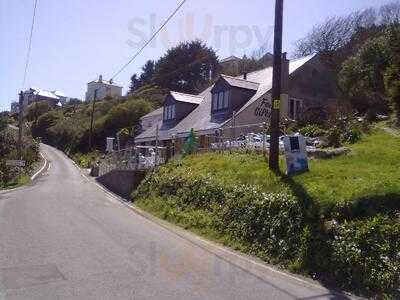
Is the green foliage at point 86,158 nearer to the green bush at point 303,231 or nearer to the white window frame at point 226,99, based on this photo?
the white window frame at point 226,99

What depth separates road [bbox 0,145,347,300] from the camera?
26.7 ft

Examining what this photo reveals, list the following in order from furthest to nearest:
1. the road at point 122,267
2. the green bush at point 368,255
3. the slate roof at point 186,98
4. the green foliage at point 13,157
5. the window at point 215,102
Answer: the green foliage at point 13,157 → the slate roof at point 186,98 → the window at point 215,102 → the green bush at point 368,255 → the road at point 122,267

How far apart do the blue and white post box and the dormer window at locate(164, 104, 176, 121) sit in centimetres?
2685

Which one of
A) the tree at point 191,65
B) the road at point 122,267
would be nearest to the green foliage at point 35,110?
the tree at point 191,65

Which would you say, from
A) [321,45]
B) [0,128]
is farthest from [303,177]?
[0,128]

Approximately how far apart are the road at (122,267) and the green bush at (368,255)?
1.91 ft

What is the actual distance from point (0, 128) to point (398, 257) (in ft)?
192

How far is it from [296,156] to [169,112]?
1117 inches

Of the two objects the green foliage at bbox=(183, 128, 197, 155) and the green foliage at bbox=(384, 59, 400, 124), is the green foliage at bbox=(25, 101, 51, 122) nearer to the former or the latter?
the green foliage at bbox=(183, 128, 197, 155)

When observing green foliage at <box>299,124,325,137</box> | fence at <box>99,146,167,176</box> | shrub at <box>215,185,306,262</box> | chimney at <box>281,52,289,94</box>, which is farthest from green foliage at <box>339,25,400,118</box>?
shrub at <box>215,185,306,262</box>

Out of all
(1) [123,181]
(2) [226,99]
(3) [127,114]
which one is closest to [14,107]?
(3) [127,114]

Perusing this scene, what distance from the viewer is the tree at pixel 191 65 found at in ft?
226

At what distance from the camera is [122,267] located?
9.76 meters

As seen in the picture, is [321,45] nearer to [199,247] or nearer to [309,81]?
[309,81]
